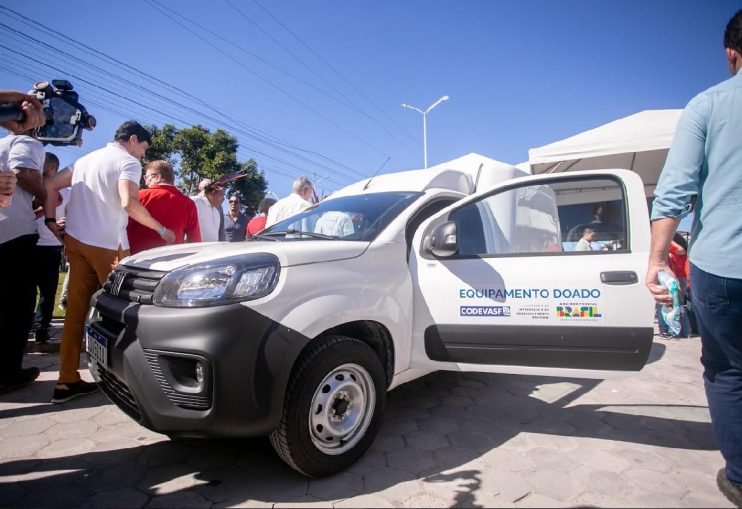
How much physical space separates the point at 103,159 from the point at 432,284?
8.62ft

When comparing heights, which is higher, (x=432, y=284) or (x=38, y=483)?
(x=432, y=284)

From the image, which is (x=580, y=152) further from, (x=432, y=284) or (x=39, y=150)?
(x=39, y=150)

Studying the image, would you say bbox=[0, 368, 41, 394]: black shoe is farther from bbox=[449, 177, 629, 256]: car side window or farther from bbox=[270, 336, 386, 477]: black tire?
bbox=[449, 177, 629, 256]: car side window

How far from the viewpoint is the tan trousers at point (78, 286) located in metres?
2.80

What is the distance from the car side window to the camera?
9.41ft

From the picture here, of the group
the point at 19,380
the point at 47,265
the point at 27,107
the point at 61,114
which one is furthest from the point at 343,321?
the point at 47,265

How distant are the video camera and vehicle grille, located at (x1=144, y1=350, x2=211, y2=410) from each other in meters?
1.44

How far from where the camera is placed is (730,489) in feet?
5.71

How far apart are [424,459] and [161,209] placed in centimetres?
286

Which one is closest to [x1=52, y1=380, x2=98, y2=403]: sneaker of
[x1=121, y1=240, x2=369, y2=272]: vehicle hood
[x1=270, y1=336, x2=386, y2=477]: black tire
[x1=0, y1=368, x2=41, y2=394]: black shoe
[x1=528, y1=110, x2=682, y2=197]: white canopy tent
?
[x1=0, y1=368, x2=41, y2=394]: black shoe

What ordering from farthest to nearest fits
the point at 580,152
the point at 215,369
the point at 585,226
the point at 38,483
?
the point at 580,152 < the point at 585,226 < the point at 38,483 < the point at 215,369

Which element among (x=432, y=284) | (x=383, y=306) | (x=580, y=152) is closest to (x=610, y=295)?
(x=432, y=284)

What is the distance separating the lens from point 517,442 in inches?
91.7

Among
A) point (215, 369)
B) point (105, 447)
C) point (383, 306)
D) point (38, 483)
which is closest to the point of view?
point (215, 369)
